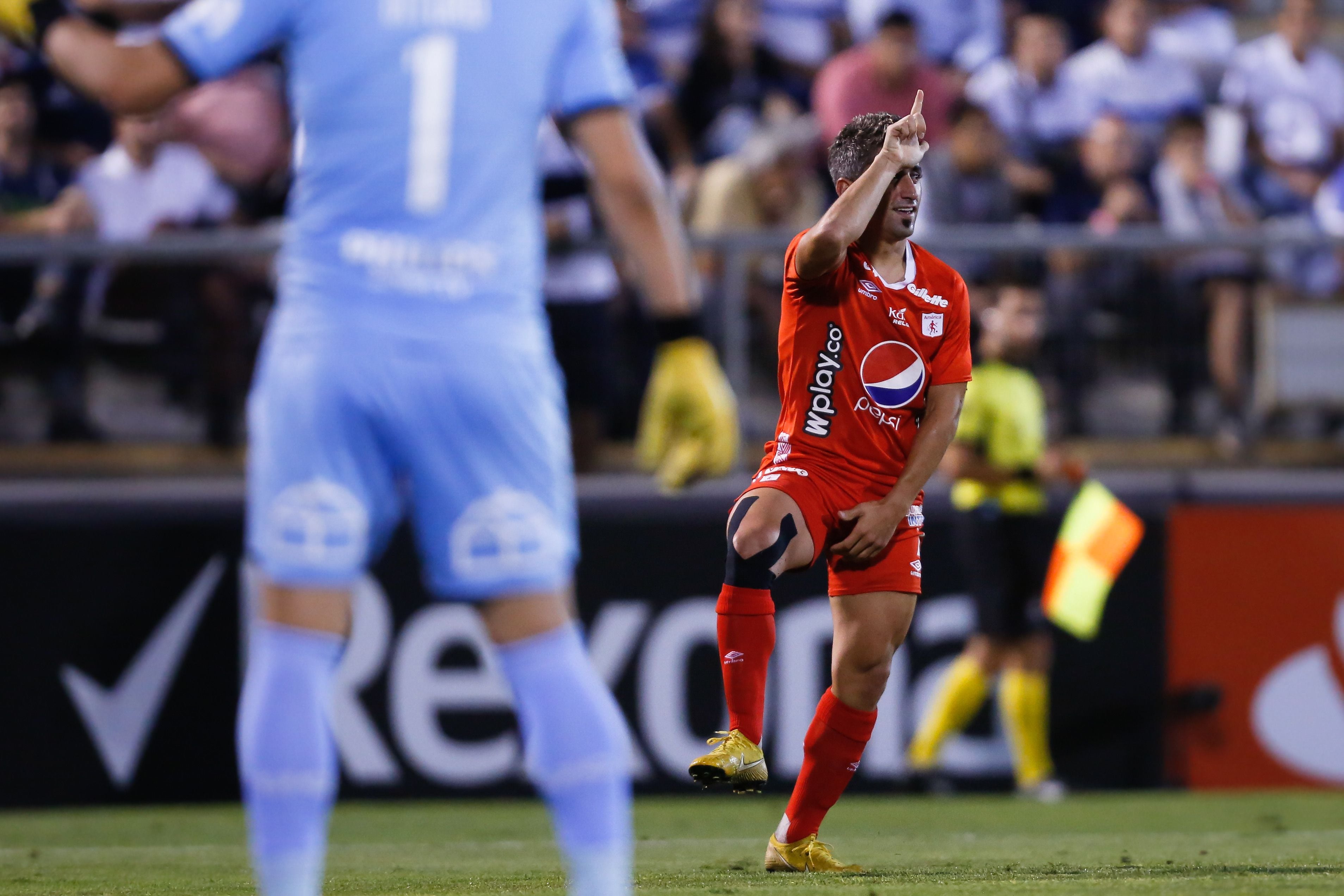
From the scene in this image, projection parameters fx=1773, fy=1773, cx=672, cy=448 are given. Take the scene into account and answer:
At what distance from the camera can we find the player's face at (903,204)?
5395mm

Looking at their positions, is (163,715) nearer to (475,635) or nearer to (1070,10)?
(475,635)

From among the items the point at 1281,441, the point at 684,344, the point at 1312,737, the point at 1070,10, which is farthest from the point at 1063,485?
the point at 684,344

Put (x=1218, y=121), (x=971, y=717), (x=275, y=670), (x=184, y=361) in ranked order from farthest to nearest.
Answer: (x=1218, y=121) < (x=971, y=717) < (x=184, y=361) < (x=275, y=670)

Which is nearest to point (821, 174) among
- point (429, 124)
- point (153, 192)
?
point (153, 192)

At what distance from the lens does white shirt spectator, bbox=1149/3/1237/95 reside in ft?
41.4

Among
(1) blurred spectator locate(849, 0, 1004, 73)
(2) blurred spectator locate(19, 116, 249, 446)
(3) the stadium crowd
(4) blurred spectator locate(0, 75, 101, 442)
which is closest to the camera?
(4) blurred spectator locate(0, 75, 101, 442)

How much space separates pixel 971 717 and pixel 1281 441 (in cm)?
232

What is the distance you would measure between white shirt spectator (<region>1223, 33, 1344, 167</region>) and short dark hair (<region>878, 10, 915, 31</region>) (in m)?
2.69

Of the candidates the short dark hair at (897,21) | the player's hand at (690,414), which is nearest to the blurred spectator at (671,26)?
the short dark hair at (897,21)

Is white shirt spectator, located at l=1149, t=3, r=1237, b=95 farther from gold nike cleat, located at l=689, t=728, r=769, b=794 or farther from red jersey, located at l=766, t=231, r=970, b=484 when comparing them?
gold nike cleat, located at l=689, t=728, r=769, b=794

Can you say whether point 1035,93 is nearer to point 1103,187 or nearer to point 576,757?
point 1103,187

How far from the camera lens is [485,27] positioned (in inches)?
127

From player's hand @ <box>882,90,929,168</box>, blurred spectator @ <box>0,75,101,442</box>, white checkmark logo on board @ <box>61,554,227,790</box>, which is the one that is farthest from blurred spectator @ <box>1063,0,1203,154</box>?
player's hand @ <box>882,90,929,168</box>

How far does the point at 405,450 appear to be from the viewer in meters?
Result: 3.13
